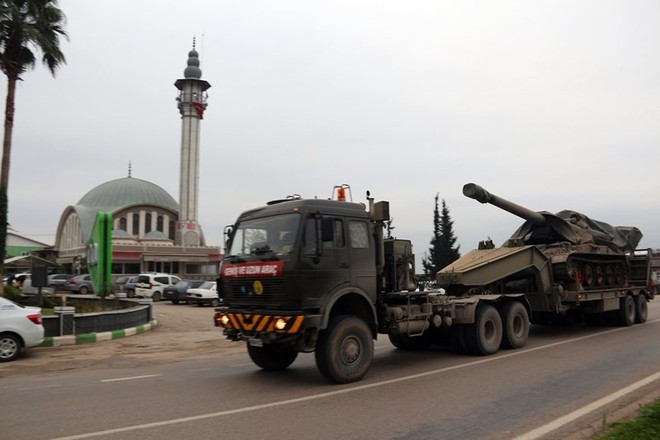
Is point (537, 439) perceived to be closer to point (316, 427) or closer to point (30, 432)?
point (316, 427)

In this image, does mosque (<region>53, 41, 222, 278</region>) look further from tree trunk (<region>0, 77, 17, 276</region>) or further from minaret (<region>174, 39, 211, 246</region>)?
tree trunk (<region>0, 77, 17, 276</region>)

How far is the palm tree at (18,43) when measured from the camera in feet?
63.1

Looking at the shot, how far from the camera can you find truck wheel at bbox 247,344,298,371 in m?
8.80

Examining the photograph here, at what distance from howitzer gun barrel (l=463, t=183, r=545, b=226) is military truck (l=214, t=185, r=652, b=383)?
2.98 metres

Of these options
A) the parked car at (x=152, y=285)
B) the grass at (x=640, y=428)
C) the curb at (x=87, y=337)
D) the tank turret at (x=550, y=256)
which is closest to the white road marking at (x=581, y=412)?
the grass at (x=640, y=428)

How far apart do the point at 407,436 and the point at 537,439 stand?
1.26 meters

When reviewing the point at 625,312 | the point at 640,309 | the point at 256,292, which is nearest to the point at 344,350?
the point at 256,292

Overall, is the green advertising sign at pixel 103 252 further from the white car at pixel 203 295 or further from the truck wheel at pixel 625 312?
the truck wheel at pixel 625 312

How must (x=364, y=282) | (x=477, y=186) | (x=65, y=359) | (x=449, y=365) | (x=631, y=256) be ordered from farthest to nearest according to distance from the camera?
1. (x=631, y=256)
2. (x=477, y=186)
3. (x=65, y=359)
4. (x=449, y=365)
5. (x=364, y=282)

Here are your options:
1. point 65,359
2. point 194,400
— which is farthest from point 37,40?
point 194,400

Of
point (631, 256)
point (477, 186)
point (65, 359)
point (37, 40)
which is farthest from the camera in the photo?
point (37, 40)

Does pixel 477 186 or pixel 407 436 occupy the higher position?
pixel 477 186

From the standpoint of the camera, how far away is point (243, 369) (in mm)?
9219

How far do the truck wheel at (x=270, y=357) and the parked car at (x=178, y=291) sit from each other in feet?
69.9
